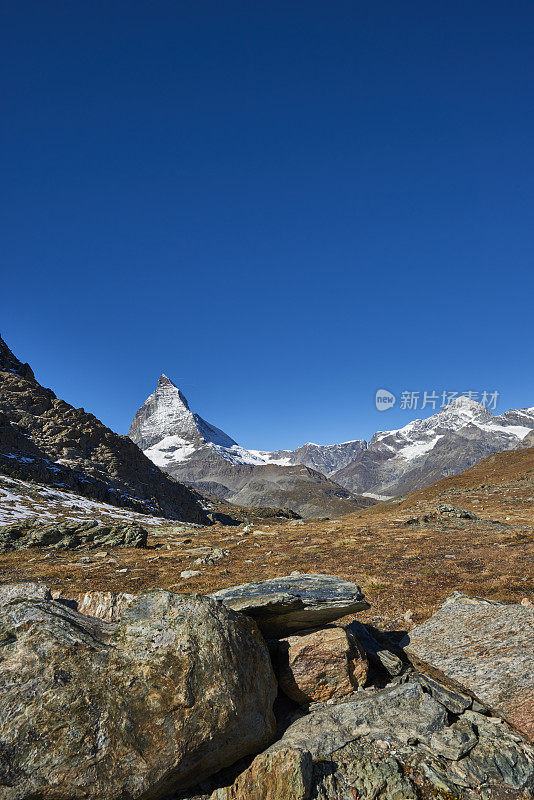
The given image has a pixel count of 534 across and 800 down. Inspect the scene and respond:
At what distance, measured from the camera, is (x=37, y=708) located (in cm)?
561

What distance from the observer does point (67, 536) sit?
35125 millimetres

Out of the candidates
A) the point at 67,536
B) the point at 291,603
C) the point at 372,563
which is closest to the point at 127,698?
the point at 291,603

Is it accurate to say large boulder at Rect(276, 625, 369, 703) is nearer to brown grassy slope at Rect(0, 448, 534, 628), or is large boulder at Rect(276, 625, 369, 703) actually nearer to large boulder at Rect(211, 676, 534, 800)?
large boulder at Rect(211, 676, 534, 800)

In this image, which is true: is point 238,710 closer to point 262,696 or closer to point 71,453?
point 262,696

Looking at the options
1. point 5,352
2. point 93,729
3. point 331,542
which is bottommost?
point 331,542

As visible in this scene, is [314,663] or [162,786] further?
[314,663]

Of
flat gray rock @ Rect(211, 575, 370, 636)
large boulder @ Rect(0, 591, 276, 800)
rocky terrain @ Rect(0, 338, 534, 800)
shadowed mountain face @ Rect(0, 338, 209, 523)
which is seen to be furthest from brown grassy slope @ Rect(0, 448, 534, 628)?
shadowed mountain face @ Rect(0, 338, 209, 523)

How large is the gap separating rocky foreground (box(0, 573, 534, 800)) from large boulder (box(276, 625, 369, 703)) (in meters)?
0.03

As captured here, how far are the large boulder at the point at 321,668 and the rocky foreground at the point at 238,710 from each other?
0.03 metres

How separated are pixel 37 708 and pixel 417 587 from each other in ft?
56.9

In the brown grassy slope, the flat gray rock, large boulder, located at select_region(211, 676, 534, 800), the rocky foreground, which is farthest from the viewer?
the brown grassy slope

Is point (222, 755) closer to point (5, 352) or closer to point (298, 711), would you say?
point (298, 711)

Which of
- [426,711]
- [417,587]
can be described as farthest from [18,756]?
[417,587]

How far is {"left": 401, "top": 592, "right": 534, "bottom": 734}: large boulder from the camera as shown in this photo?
8.23 metres
